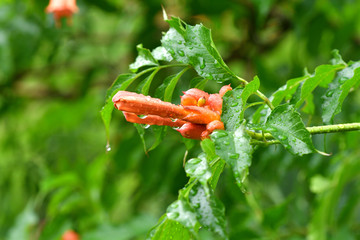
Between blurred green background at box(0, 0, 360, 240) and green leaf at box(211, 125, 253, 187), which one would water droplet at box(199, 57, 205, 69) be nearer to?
green leaf at box(211, 125, 253, 187)

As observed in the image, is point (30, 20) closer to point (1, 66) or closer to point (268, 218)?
point (1, 66)

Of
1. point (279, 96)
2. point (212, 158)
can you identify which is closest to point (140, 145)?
point (279, 96)

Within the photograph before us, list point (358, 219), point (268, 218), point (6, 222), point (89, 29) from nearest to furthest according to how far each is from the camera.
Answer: point (268, 218)
point (358, 219)
point (6, 222)
point (89, 29)

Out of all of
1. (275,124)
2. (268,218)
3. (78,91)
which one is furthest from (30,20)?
(275,124)

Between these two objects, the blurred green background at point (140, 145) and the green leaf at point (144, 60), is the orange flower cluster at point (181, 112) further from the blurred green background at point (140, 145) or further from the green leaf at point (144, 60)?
the blurred green background at point (140, 145)

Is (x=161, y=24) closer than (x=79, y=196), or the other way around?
(x=79, y=196)

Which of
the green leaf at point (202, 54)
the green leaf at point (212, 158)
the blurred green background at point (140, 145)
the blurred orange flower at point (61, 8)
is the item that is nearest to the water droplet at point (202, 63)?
the green leaf at point (202, 54)

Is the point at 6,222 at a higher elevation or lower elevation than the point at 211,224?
higher
